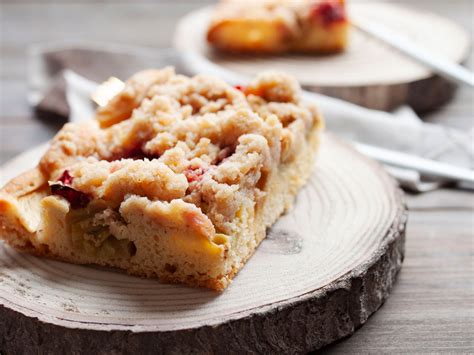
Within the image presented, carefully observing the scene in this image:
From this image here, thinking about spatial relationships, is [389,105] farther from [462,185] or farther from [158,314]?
[158,314]

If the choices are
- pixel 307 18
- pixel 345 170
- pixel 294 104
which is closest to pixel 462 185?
pixel 345 170

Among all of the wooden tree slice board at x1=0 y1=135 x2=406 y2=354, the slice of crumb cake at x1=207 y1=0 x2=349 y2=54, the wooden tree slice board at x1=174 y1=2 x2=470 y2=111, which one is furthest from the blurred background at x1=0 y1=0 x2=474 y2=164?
the wooden tree slice board at x1=0 y1=135 x2=406 y2=354

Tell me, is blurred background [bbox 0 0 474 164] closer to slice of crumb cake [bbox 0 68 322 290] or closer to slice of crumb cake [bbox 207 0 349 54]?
slice of crumb cake [bbox 207 0 349 54]

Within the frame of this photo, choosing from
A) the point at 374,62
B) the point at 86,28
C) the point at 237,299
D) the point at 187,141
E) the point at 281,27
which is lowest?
the point at 86,28

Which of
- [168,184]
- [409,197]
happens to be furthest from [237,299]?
[409,197]

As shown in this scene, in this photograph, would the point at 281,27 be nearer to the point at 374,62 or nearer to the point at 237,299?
the point at 374,62

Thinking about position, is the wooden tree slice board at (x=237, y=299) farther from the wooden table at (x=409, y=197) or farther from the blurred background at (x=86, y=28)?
the blurred background at (x=86, y=28)
